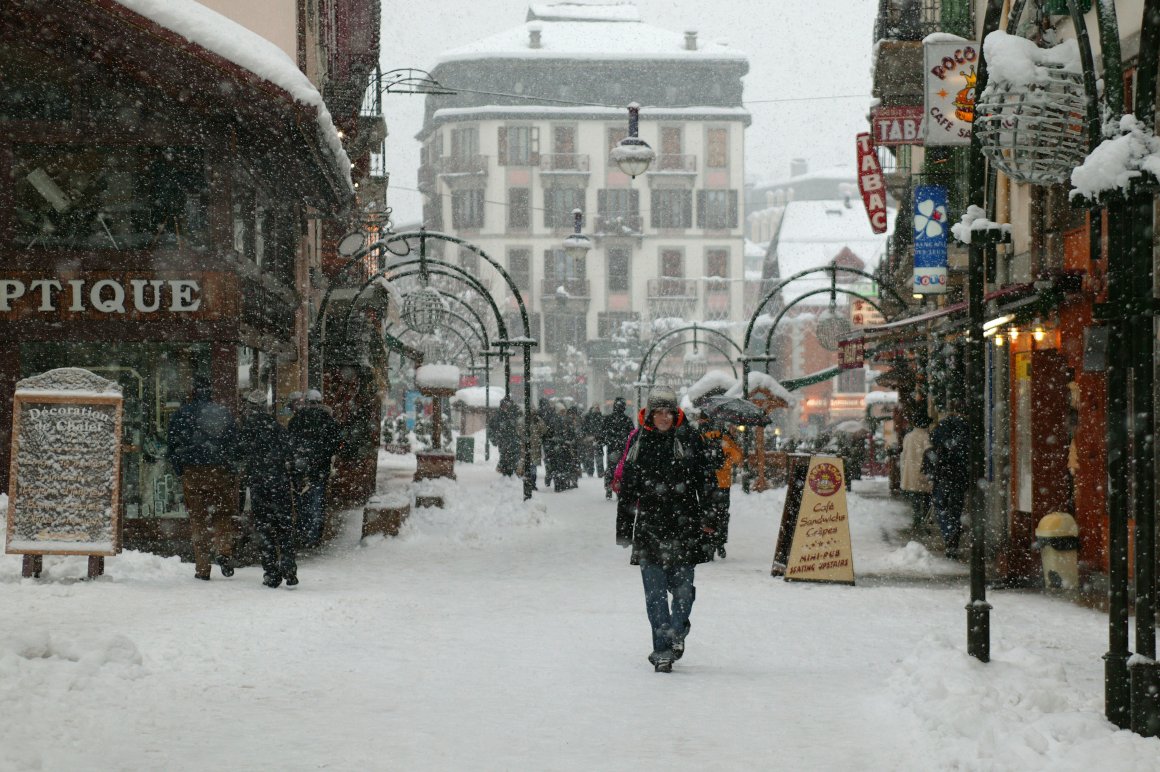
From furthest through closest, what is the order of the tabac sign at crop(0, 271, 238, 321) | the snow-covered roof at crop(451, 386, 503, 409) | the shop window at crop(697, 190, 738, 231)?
1. the shop window at crop(697, 190, 738, 231)
2. the snow-covered roof at crop(451, 386, 503, 409)
3. the tabac sign at crop(0, 271, 238, 321)

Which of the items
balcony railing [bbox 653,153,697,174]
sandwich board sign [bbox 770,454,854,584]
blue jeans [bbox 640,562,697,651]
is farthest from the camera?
balcony railing [bbox 653,153,697,174]

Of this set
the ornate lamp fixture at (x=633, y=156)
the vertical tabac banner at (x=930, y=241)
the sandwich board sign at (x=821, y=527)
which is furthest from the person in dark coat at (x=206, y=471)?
the vertical tabac banner at (x=930, y=241)

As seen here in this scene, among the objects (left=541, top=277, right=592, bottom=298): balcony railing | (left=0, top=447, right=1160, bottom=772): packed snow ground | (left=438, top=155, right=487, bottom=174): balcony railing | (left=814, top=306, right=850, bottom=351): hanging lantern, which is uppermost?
(left=438, top=155, right=487, bottom=174): balcony railing

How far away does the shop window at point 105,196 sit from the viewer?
15398 millimetres

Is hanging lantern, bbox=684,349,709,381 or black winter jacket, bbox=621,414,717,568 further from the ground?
hanging lantern, bbox=684,349,709,381

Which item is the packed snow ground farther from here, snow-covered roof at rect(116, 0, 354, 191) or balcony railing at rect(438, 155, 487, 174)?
balcony railing at rect(438, 155, 487, 174)

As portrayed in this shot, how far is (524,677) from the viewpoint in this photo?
349 inches

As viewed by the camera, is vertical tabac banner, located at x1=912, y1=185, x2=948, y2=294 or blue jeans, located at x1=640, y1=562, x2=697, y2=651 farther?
vertical tabac banner, located at x1=912, y1=185, x2=948, y2=294

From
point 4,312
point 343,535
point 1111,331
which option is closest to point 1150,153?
point 1111,331

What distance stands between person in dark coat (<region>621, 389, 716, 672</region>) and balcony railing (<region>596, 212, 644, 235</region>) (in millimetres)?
75988

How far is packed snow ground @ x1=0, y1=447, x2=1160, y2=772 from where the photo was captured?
21.9 ft

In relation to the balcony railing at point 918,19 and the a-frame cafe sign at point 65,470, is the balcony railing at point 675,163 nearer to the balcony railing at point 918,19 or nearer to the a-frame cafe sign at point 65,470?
the balcony railing at point 918,19

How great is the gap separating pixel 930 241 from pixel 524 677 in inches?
567

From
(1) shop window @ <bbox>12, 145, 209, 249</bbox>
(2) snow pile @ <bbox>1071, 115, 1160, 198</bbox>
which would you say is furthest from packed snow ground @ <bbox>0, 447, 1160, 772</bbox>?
(1) shop window @ <bbox>12, 145, 209, 249</bbox>
